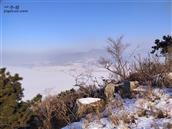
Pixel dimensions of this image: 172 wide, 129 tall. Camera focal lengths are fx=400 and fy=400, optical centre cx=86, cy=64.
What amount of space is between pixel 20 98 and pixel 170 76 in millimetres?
3989

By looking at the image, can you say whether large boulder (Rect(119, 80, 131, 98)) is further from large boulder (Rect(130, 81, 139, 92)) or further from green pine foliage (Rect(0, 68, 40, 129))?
green pine foliage (Rect(0, 68, 40, 129))

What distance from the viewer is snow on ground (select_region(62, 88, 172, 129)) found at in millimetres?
7527

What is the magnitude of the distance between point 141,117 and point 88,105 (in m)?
1.71

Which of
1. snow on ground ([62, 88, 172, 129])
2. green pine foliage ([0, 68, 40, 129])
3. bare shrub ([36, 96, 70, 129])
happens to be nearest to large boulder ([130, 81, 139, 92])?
snow on ground ([62, 88, 172, 129])

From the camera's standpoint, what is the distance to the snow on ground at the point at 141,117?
7.53 m

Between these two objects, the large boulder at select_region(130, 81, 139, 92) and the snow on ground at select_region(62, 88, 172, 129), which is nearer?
the snow on ground at select_region(62, 88, 172, 129)

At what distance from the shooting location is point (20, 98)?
35.0 feet

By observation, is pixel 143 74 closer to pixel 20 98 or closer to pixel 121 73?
pixel 121 73

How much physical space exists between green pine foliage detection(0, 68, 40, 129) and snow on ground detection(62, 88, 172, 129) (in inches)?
77.1

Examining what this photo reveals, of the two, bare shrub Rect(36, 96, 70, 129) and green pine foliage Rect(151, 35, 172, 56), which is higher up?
green pine foliage Rect(151, 35, 172, 56)

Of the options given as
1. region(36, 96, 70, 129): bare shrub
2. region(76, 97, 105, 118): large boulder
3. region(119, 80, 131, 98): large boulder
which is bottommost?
region(36, 96, 70, 129): bare shrub

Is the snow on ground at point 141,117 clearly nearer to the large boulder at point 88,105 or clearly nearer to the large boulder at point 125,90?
the large boulder at point 125,90

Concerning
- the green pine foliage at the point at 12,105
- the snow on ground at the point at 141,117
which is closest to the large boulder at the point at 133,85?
the snow on ground at the point at 141,117

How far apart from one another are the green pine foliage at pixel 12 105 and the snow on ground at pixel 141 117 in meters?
1.96
